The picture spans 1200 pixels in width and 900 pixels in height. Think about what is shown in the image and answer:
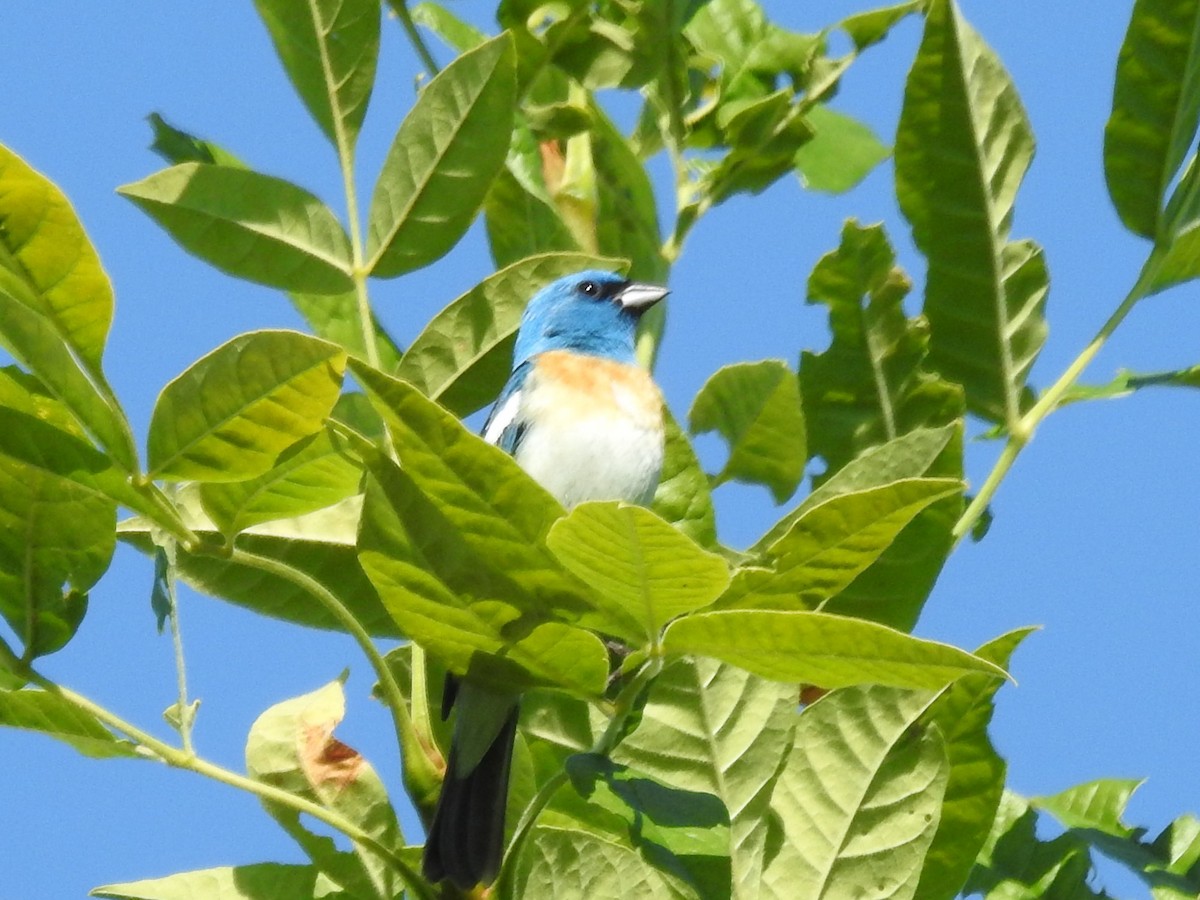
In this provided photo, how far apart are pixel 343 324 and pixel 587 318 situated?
1687 mm

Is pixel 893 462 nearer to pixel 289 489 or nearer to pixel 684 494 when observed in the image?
pixel 684 494

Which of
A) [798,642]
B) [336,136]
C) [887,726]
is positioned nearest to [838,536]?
[798,642]

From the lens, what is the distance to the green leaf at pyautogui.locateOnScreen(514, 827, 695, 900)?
203 cm

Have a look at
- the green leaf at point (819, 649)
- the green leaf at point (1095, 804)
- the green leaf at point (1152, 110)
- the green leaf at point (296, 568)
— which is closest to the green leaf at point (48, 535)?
the green leaf at point (296, 568)

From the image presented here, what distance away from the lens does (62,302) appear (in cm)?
193

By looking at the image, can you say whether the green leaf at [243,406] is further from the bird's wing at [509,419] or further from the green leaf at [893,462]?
the bird's wing at [509,419]

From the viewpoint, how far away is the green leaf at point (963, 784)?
229 centimetres

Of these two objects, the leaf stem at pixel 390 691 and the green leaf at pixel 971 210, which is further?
the green leaf at pixel 971 210

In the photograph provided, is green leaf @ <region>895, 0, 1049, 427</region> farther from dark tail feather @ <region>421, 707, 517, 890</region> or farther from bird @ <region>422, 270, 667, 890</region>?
dark tail feather @ <region>421, 707, 517, 890</region>

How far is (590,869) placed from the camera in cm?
204

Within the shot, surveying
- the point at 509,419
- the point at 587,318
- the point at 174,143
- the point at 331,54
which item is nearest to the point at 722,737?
the point at 331,54

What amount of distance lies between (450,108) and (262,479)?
2.06 feet

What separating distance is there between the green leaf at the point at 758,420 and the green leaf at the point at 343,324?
503mm

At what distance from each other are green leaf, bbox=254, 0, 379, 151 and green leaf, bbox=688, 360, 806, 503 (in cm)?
68
